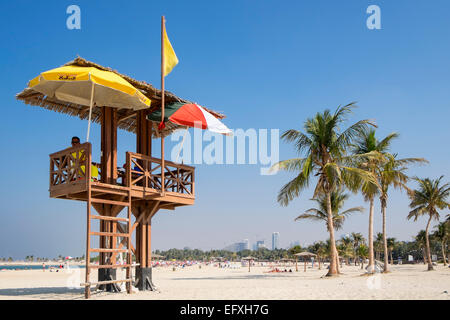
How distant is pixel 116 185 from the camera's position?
43.9ft

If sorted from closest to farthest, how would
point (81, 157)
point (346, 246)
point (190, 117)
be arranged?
point (81, 157) < point (190, 117) < point (346, 246)

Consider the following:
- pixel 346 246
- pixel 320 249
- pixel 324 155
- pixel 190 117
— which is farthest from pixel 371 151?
pixel 346 246

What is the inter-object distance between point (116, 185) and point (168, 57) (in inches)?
179

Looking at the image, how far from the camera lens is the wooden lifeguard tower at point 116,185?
12641mm

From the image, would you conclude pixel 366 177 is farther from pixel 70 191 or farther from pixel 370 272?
pixel 70 191

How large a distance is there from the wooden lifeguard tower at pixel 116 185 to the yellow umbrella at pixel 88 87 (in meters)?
0.60

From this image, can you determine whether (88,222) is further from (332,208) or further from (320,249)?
(320,249)

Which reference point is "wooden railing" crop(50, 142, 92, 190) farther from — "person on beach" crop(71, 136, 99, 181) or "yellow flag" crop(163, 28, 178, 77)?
"yellow flag" crop(163, 28, 178, 77)

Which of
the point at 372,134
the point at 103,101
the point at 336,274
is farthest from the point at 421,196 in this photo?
the point at 103,101

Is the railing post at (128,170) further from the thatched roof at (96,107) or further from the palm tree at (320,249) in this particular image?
the palm tree at (320,249)

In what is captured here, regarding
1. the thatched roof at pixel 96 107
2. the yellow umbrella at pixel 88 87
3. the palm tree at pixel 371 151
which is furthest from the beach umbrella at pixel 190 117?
the palm tree at pixel 371 151

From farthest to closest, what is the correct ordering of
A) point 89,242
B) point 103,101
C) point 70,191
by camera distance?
1. point 103,101
2. point 70,191
3. point 89,242
